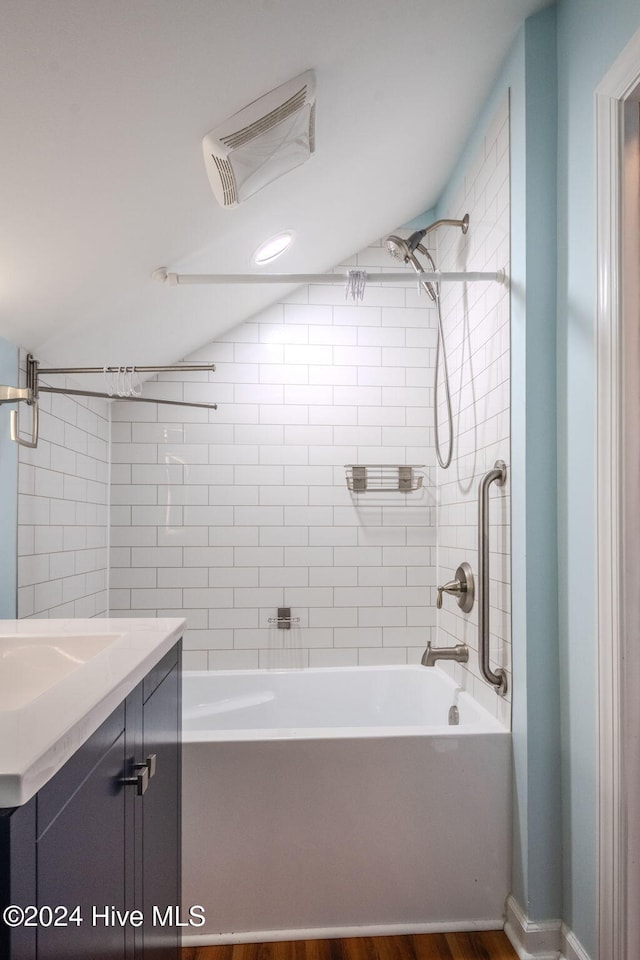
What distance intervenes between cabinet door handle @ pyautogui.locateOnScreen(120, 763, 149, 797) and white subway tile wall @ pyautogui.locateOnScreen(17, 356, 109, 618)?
1084 mm

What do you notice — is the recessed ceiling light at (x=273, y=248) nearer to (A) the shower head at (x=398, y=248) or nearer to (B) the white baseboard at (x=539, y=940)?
(A) the shower head at (x=398, y=248)

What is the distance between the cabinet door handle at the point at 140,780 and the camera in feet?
4.00

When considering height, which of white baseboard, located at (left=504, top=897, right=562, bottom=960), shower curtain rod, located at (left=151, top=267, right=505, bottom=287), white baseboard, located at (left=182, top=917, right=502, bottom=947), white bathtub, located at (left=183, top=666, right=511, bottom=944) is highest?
shower curtain rod, located at (left=151, top=267, right=505, bottom=287)

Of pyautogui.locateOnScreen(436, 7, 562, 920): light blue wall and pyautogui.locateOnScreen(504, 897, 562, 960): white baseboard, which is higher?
pyautogui.locateOnScreen(436, 7, 562, 920): light blue wall

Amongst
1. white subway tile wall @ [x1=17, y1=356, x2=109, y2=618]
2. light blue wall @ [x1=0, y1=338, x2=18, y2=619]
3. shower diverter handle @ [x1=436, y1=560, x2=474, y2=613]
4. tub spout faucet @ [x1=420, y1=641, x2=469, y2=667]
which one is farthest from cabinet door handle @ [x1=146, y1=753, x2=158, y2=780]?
shower diverter handle @ [x1=436, y1=560, x2=474, y2=613]

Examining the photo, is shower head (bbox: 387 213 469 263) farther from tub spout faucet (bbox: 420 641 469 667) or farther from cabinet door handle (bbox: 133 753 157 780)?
cabinet door handle (bbox: 133 753 157 780)

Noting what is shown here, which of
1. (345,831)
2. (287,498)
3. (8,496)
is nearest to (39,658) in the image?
(8,496)

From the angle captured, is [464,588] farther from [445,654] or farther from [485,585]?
[485,585]

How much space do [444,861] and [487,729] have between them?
419 millimetres

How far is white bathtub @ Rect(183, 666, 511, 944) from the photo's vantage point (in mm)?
2031

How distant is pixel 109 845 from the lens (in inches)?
42.6

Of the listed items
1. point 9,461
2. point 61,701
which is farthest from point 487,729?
point 9,461

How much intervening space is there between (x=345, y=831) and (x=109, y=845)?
1.17 m

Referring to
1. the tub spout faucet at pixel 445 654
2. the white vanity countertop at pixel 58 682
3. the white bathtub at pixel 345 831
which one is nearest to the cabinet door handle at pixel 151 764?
the white vanity countertop at pixel 58 682
